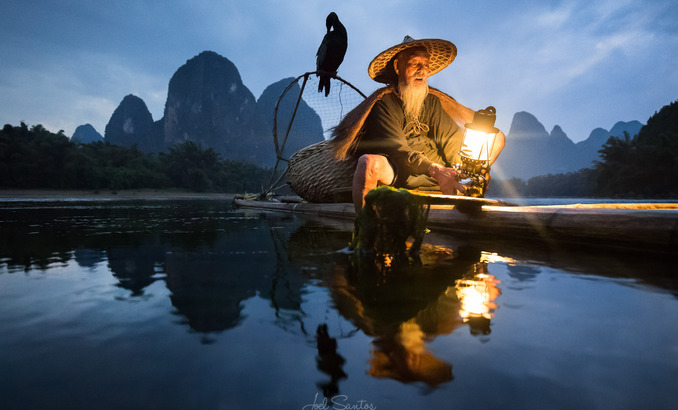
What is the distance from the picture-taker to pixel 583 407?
0.55 m

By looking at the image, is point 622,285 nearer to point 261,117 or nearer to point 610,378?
point 610,378

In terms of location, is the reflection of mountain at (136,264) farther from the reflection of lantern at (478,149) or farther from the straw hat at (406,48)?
the straw hat at (406,48)

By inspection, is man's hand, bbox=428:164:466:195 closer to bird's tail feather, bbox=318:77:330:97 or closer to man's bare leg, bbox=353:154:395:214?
man's bare leg, bbox=353:154:395:214

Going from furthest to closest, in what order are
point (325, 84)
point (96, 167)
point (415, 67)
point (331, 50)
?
point (96, 167), point (325, 84), point (331, 50), point (415, 67)

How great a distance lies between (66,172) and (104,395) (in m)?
38.9

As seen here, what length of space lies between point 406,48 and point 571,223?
2242 millimetres

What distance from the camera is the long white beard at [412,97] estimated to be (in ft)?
10.6

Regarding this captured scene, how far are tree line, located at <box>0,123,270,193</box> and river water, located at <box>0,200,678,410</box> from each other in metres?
23.1

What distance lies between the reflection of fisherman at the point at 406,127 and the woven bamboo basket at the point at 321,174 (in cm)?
152

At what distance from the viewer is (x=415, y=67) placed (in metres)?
3.22

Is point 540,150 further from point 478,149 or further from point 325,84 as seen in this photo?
point 478,149

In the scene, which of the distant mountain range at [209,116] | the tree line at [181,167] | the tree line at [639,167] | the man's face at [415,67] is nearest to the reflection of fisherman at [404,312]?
the man's face at [415,67]

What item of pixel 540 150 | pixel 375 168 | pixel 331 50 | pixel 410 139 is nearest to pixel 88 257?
pixel 375 168

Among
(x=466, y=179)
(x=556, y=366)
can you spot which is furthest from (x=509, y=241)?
(x=556, y=366)
